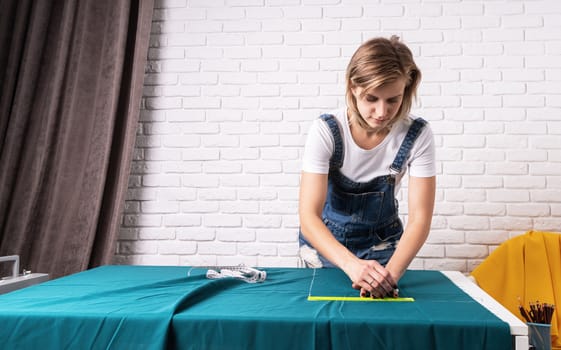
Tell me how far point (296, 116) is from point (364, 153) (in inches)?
43.1

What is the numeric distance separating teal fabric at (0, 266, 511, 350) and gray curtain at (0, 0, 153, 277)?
149cm

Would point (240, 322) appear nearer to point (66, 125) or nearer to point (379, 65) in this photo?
point (379, 65)

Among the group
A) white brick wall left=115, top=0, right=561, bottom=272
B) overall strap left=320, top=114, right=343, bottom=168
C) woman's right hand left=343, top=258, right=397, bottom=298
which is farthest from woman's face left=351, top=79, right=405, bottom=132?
white brick wall left=115, top=0, right=561, bottom=272

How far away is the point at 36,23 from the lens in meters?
2.63

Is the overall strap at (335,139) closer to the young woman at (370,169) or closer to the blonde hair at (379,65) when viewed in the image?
the young woman at (370,169)

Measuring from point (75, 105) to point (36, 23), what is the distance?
552 mm

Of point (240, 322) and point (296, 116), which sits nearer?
point (240, 322)

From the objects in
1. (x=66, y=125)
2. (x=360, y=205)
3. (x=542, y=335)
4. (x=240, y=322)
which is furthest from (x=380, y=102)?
(x=66, y=125)

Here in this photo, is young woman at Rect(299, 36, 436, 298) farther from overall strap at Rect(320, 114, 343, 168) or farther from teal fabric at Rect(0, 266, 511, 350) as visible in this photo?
teal fabric at Rect(0, 266, 511, 350)

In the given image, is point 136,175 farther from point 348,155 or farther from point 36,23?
point 348,155

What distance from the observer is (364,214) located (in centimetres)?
163

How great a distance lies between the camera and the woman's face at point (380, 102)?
4.51 feet

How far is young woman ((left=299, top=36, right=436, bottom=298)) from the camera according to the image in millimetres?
1369

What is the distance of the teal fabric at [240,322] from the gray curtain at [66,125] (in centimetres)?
149
